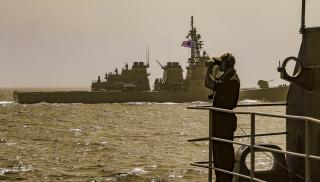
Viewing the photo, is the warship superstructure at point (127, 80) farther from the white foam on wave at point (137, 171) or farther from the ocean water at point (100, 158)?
the white foam on wave at point (137, 171)

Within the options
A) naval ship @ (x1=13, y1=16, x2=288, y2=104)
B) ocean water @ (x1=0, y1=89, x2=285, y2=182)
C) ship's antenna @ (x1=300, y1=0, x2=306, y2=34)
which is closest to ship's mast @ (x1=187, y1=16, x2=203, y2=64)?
naval ship @ (x1=13, y1=16, x2=288, y2=104)

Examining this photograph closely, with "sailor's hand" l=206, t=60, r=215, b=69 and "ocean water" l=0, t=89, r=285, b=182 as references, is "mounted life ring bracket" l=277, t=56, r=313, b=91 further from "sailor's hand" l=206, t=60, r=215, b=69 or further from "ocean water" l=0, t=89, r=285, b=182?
"ocean water" l=0, t=89, r=285, b=182

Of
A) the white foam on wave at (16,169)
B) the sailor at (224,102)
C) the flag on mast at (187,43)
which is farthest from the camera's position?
the flag on mast at (187,43)

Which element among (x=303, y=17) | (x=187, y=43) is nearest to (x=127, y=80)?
(x=187, y=43)

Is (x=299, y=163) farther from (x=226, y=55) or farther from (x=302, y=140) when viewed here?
(x=226, y=55)

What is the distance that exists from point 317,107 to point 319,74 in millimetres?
429

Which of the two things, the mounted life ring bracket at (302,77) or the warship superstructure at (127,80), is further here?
the warship superstructure at (127,80)

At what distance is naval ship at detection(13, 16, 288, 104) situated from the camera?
340ft

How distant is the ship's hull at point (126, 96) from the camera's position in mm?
103938

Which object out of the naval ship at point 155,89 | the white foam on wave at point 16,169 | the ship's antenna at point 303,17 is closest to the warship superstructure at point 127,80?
the naval ship at point 155,89

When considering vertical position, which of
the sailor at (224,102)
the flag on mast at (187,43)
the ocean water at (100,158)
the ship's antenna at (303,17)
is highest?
the flag on mast at (187,43)

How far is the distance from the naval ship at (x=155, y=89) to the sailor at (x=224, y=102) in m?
89.4

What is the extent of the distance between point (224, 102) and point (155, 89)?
345 ft

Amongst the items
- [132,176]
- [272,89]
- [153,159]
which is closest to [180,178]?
[132,176]
